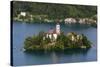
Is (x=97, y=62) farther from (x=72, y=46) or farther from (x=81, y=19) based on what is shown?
(x=81, y=19)

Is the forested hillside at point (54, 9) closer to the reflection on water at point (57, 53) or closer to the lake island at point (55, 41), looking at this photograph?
the lake island at point (55, 41)

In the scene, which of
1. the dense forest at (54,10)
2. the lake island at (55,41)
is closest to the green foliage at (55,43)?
the lake island at (55,41)

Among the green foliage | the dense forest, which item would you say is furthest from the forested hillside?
the green foliage

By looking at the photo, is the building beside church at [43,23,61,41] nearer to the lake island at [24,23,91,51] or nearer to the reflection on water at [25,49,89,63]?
the lake island at [24,23,91,51]

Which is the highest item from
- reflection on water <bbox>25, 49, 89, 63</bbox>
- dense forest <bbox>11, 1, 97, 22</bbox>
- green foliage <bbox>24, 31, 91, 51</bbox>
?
dense forest <bbox>11, 1, 97, 22</bbox>

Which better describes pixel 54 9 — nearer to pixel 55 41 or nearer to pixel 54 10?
pixel 54 10

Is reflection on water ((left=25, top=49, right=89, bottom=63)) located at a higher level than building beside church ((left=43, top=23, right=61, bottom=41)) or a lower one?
lower
